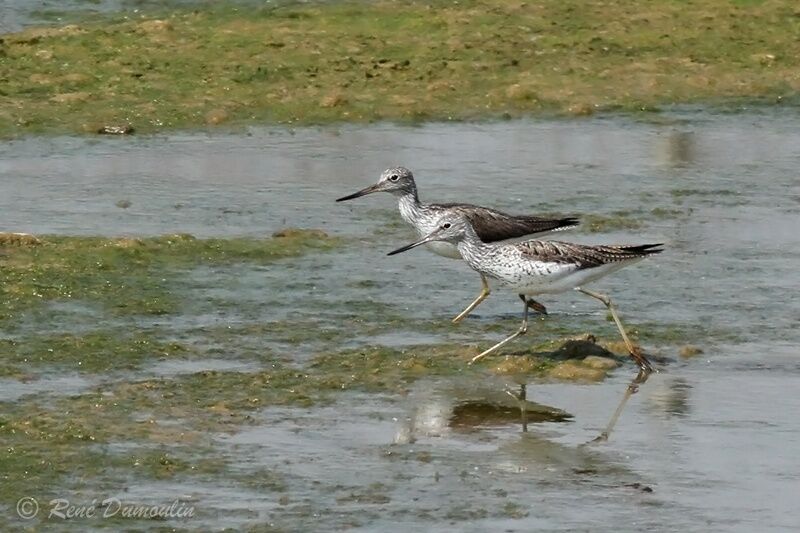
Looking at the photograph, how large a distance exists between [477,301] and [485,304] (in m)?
0.51

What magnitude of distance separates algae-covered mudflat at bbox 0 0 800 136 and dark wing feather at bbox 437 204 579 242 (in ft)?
18.0

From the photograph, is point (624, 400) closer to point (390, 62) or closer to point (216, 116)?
point (216, 116)

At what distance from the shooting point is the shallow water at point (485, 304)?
31.8 feet

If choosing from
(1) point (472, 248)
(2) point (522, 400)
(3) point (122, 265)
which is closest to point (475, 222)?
(1) point (472, 248)

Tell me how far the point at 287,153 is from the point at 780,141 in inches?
192

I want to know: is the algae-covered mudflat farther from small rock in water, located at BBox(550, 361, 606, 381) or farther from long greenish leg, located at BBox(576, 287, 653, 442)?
small rock in water, located at BBox(550, 361, 606, 381)

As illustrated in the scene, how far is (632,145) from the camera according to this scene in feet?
62.0

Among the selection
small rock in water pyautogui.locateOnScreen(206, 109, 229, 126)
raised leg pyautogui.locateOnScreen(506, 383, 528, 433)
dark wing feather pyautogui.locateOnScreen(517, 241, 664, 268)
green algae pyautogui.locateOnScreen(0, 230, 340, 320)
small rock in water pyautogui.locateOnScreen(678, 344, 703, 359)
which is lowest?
green algae pyautogui.locateOnScreen(0, 230, 340, 320)

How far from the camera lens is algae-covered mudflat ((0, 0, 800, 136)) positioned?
64.5ft

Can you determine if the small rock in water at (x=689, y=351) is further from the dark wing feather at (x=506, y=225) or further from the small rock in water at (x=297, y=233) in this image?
the small rock in water at (x=297, y=233)

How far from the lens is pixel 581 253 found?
12.6 metres

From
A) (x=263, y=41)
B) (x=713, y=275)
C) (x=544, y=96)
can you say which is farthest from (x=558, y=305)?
(x=263, y=41)

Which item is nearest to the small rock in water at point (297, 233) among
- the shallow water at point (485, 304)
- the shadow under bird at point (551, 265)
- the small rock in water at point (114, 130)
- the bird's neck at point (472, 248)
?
the shallow water at point (485, 304)

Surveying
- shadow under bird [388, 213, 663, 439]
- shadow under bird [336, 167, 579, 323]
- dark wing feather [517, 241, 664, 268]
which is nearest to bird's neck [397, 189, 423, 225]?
shadow under bird [336, 167, 579, 323]
